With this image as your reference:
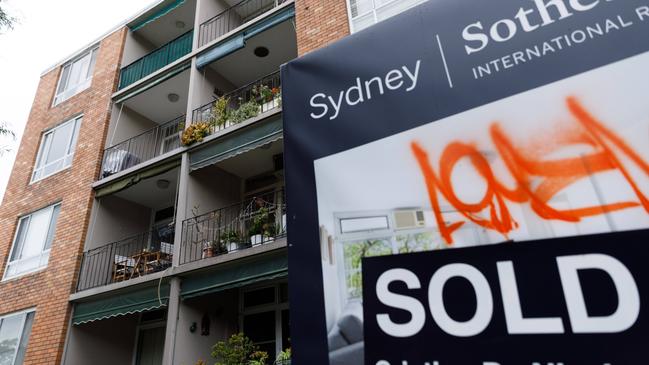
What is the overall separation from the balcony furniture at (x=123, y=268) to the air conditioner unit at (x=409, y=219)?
9433 mm

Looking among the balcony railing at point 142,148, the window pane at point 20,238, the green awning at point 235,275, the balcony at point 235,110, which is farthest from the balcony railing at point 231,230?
the window pane at point 20,238

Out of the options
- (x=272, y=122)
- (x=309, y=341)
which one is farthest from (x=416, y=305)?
(x=272, y=122)

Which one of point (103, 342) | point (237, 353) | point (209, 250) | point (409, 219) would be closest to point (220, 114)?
point (209, 250)

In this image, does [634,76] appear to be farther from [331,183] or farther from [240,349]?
[240,349]

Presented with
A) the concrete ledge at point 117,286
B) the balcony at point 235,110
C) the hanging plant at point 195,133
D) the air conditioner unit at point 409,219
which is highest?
the balcony at point 235,110

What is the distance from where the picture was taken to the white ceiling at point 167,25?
12.8 m

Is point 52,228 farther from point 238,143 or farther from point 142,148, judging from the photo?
point 238,143

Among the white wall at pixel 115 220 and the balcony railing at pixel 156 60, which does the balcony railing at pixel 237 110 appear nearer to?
the balcony railing at pixel 156 60

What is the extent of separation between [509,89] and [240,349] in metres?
6.92

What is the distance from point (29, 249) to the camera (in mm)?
11227

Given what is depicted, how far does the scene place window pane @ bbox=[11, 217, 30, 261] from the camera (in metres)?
11.4

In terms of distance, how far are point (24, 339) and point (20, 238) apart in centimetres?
337

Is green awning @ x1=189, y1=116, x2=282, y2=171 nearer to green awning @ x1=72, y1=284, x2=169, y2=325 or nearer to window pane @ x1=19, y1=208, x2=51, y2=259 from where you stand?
green awning @ x1=72, y1=284, x2=169, y2=325

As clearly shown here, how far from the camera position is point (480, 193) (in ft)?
4.42
